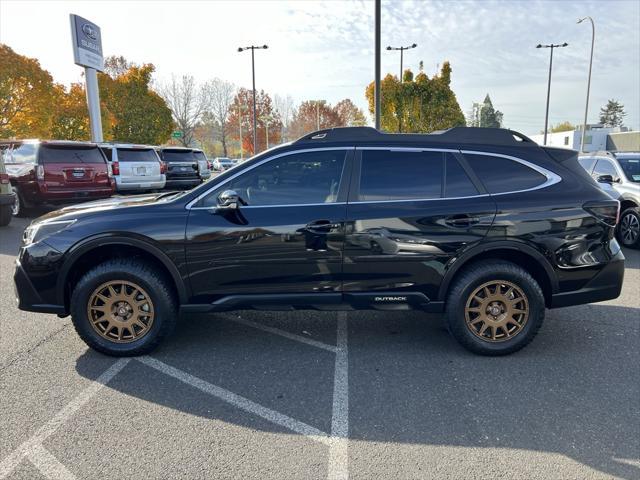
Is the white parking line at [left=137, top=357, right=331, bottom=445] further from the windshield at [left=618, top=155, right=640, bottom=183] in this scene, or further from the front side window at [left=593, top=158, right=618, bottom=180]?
the front side window at [left=593, top=158, right=618, bottom=180]

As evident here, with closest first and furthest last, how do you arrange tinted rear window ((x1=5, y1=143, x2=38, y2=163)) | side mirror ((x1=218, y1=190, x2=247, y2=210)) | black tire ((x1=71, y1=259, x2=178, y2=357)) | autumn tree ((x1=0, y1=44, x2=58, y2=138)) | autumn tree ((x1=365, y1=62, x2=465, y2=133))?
side mirror ((x1=218, y1=190, x2=247, y2=210)) → black tire ((x1=71, y1=259, x2=178, y2=357)) → tinted rear window ((x1=5, y1=143, x2=38, y2=163)) → autumn tree ((x1=0, y1=44, x2=58, y2=138)) → autumn tree ((x1=365, y1=62, x2=465, y2=133))

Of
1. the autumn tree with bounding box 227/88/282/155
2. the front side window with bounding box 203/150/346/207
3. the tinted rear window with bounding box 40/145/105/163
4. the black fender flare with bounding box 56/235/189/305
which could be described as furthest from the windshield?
the autumn tree with bounding box 227/88/282/155

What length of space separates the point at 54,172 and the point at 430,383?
933 centimetres

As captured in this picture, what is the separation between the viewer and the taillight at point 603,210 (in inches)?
139

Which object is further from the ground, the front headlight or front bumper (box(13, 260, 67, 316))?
the front headlight

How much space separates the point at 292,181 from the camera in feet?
11.7

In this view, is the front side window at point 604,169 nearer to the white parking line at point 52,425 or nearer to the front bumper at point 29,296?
the white parking line at point 52,425

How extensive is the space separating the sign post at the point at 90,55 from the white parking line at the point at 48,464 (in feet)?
58.6

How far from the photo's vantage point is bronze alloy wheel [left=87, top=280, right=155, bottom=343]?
11.6ft

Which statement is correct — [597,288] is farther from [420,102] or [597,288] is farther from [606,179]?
[420,102]

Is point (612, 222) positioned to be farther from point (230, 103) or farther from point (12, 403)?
point (230, 103)

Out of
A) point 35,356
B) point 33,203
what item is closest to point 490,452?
point 35,356

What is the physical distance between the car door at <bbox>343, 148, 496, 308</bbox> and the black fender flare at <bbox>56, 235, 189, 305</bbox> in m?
1.42

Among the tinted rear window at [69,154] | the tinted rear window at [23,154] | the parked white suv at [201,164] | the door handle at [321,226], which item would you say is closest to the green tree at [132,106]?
the parked white suv at [201,164]
